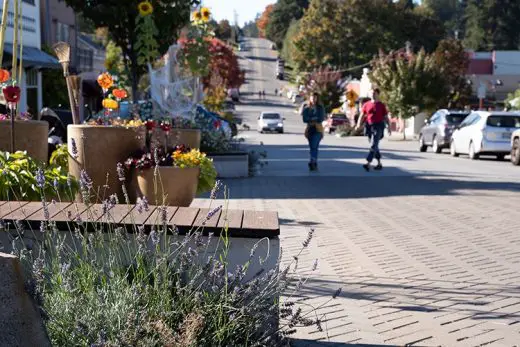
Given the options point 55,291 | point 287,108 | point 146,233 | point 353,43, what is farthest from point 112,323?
point 287,108

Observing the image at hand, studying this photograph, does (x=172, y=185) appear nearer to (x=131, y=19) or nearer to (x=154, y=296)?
(x=154, y=296)

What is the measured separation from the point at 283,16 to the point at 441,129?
11369cm

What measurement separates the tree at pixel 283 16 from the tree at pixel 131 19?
119 metres

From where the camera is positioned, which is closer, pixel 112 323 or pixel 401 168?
pixel 112 323

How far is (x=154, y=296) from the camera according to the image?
4.46 meters

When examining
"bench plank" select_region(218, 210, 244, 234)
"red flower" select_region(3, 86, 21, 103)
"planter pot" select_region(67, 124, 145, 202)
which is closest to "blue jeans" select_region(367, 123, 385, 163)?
"planter pot" select_region(67, 124, 145, 202)

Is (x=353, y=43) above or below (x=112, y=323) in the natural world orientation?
above

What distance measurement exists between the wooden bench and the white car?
2162 centimetres

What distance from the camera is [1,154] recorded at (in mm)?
6707

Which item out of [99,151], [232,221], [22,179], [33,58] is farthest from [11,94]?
[33,58]

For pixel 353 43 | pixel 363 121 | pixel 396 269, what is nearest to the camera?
pixel 396 269

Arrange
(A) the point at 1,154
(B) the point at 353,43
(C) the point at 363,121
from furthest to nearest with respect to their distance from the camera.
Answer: (B) the point at 353,43, (C) the point at 363,121, (A) the point at 1,154

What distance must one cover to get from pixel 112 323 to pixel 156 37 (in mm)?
16272

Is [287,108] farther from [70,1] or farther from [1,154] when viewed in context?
[1,154]
